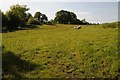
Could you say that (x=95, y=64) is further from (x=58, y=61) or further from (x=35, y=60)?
(x=35, y=60)

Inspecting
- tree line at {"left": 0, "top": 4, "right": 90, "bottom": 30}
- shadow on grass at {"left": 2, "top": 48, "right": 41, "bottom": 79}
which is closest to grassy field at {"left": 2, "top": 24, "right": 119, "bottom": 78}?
shadow on grass at {"left": 2, "top": 48, "right": 41, "bottom": 79}

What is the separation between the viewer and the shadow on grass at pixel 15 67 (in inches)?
582

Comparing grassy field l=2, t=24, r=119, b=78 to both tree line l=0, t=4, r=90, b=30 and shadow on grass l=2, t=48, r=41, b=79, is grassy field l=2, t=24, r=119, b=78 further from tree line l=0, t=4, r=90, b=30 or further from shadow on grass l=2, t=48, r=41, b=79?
tree line l=0, t=4, r=90, b=30

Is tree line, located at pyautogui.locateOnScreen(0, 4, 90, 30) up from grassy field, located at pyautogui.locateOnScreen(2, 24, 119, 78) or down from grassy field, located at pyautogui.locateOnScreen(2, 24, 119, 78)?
up

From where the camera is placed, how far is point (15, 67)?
1634cm

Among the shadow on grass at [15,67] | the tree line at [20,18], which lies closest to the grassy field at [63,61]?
the shadow on grass at [15,67]

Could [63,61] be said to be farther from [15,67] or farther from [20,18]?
[20,18]

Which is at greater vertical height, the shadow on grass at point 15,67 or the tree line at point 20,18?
the tree line at point 20,18

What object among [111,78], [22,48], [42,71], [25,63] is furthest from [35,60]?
[111,78]

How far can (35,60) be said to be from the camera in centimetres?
1803

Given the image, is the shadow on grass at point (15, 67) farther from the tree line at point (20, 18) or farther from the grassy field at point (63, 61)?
the tree line at point (20, 18)

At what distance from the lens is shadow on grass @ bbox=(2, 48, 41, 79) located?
14773mm

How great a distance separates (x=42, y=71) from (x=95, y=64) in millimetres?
3368

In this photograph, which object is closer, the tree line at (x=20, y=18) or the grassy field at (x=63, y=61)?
the grassy field at (x=63, y=61)
